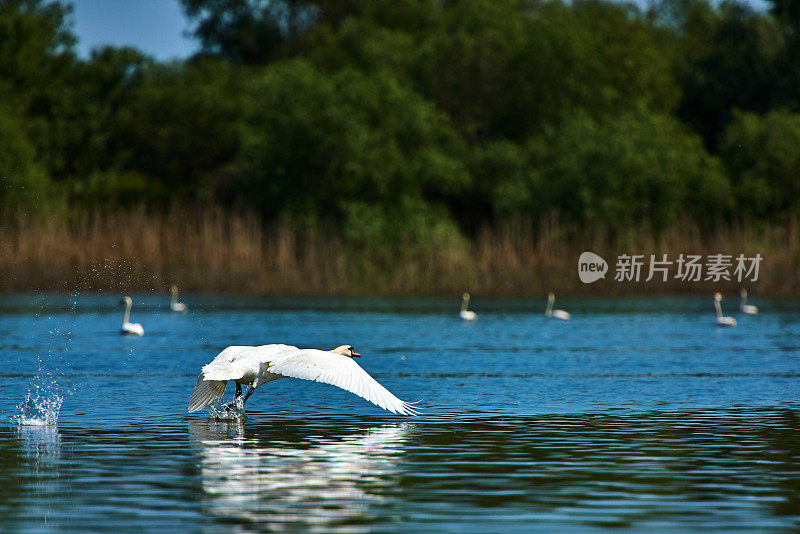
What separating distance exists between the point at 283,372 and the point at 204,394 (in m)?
1.69

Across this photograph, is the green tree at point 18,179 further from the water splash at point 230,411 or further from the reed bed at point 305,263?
the water splash at point 230,411

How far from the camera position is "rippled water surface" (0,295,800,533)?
1123 centimetres

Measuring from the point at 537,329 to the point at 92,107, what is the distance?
41.8 m

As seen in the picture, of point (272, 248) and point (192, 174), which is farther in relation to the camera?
point (192, 174)

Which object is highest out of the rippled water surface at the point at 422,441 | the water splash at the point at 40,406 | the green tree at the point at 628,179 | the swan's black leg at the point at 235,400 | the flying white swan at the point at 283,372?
the green tree at the point at 628,179

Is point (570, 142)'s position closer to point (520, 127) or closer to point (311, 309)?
point (520, 127)

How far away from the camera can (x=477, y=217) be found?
69.2 metres

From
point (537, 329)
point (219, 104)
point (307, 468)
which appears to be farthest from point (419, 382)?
point (219, 104)

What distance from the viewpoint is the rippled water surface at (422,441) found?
11227 millimetres

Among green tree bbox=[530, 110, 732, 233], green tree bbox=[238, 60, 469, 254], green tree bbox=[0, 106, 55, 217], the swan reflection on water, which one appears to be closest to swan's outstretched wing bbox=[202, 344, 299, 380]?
the swan reflection on water

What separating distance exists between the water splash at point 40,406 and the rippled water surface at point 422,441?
55 millimetres

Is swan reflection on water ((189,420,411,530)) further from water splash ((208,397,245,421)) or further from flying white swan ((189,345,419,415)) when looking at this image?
flying white swan ((189,345,419,415))

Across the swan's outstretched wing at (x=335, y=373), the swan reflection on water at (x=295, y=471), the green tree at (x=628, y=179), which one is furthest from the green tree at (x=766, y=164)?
the swan's outstretched wing at (x=335, y=373)

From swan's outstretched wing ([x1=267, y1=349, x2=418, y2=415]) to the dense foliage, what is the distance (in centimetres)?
3798
